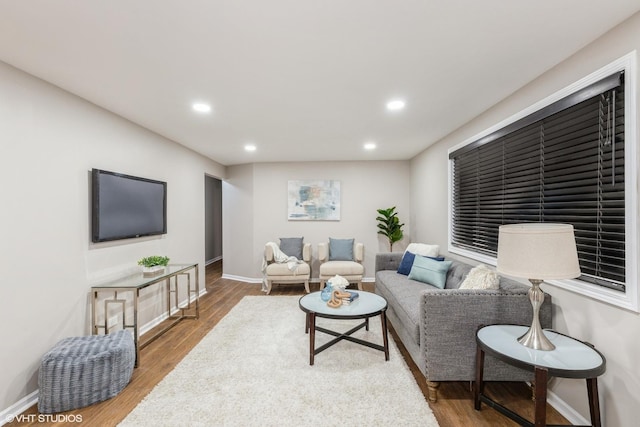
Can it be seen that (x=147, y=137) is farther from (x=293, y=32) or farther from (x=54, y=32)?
(x=293, y=32)

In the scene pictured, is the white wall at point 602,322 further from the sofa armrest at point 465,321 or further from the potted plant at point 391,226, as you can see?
the potted plant at point 391,226

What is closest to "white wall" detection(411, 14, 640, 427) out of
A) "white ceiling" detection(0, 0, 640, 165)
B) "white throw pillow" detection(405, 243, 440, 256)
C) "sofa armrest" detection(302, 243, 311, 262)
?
"white ceiling" detection(0, 0, 640, 165)

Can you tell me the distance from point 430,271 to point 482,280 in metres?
1.02

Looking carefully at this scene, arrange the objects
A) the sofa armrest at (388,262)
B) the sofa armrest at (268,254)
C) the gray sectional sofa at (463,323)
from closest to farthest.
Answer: the gray sectional sofa at (463,323) < the sofa armrest at (388,262) < the sofa armrest at (268,254)

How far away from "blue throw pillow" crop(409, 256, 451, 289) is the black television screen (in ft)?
10.5

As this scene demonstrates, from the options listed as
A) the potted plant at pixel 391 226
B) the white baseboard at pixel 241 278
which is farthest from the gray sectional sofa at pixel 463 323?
the white baseboard at pixel 241 278

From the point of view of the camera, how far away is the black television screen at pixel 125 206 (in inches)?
102

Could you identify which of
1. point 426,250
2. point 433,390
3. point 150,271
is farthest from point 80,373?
point 426,250

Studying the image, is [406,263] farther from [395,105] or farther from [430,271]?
[395,105]

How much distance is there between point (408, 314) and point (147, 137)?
11.4 feet

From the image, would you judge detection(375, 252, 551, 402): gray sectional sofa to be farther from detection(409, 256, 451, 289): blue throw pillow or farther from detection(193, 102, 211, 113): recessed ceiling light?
detection(193, 102, 211, 113): recessed ceiling light

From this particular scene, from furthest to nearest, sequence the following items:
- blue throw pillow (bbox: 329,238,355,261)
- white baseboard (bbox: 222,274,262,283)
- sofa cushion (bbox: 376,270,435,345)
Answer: white baseboard (bbox: 222,274,262,283) < blue throw pillow (bbox: 329,238,355,261) < sofa cushion (bbox: 376,270,435,345)

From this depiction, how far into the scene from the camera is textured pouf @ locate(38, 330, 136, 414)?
1.92 meters

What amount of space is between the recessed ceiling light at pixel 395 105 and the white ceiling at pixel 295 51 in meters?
0.08
